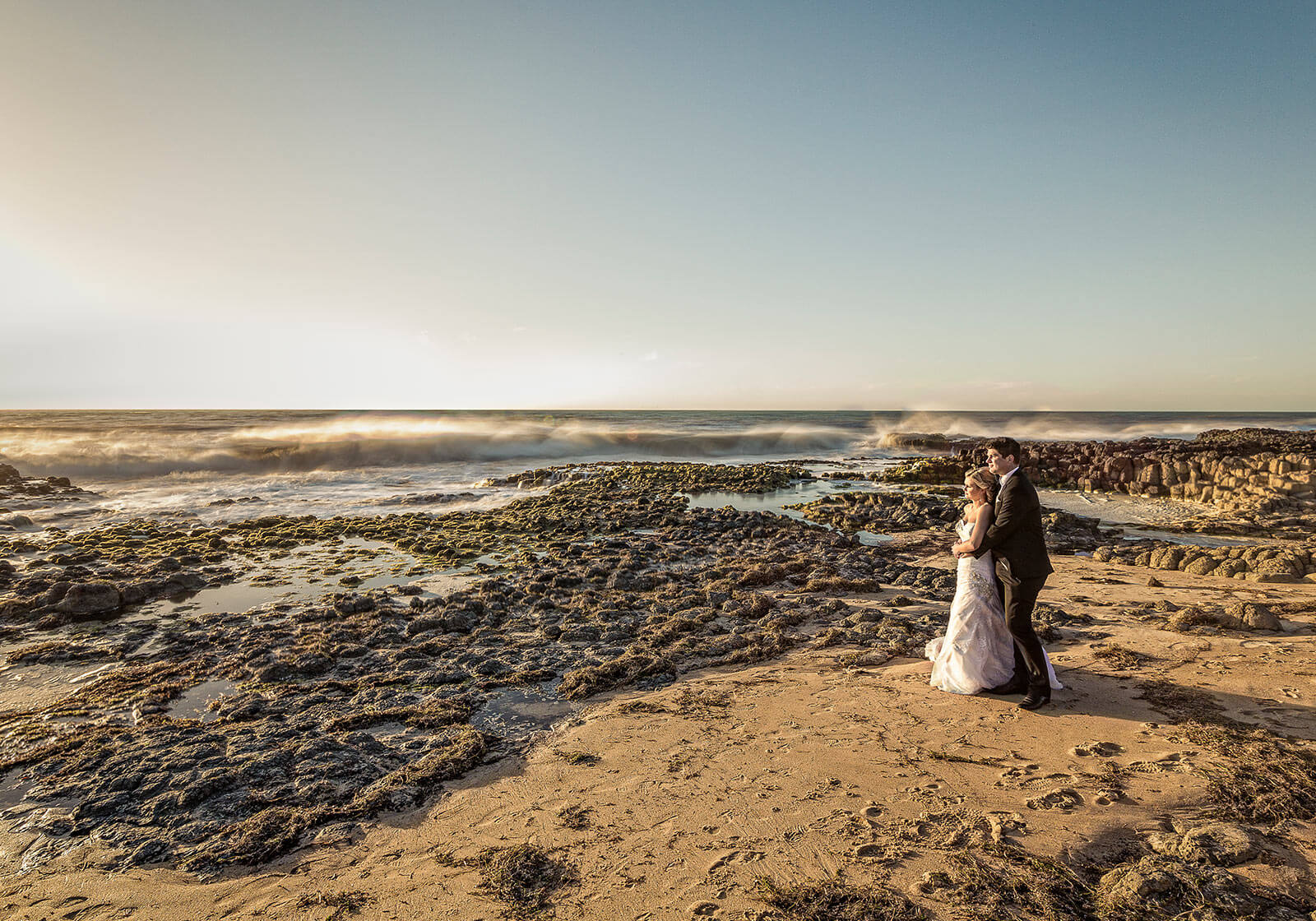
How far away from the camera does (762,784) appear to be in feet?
13.6

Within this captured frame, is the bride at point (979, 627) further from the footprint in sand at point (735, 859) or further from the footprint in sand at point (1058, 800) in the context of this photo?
the footprint in sand at point (735, 859)

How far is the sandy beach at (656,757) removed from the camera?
323 cm

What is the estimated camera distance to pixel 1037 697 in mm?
4945

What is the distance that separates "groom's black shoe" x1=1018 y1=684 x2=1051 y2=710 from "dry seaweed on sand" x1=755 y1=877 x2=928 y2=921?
2687 millimetres

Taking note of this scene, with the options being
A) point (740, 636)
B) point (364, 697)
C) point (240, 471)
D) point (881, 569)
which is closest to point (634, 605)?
point (740, 636)

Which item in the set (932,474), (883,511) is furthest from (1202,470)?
(883,511)

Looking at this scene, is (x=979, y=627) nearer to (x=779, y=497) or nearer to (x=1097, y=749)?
(x=1097, y=749)

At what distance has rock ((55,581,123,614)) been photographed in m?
8.70

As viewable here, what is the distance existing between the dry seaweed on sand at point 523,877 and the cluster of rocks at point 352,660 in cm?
106

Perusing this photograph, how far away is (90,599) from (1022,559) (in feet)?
41.8

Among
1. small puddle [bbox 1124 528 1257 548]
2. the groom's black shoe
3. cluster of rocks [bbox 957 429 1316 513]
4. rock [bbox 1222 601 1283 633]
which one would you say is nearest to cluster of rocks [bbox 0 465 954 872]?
the groom's black shoe

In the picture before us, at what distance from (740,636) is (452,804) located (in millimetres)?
4196

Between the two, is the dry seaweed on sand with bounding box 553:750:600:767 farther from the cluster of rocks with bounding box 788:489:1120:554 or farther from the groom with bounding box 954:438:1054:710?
the cluster of rocks with bounding box 788:489:1120:554

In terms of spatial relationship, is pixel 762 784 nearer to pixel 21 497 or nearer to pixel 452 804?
pixel 452 804
